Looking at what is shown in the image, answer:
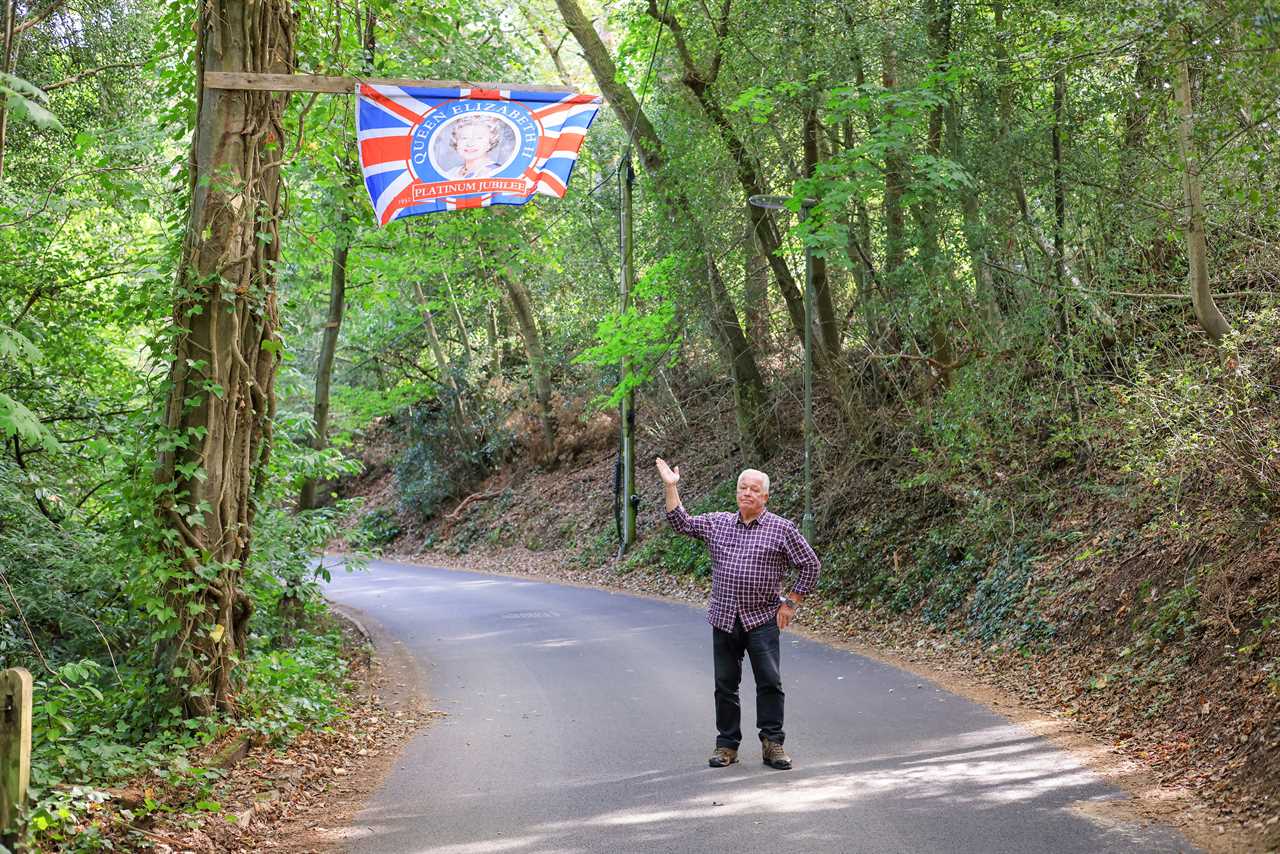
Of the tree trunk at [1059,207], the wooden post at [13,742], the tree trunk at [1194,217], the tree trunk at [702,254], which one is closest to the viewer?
the wooden post at [13,742]

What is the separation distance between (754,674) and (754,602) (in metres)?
0.50

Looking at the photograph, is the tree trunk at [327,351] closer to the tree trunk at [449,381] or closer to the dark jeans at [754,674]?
A: the dark jeans at [754,674]

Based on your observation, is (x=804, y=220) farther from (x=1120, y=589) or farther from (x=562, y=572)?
(x=562, y=572)

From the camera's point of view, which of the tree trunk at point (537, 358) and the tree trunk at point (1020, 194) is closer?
the tree trunk at point (1020, 194)

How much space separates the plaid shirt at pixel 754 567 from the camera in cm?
773

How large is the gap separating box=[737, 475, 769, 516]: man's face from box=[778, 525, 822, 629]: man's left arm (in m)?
0.28

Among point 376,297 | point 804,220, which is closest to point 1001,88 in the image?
point 804,220

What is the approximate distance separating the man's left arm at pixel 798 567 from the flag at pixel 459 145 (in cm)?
346

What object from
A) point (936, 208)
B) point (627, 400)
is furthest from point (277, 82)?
point (627, 400)

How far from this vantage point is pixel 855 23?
16734 millimetres

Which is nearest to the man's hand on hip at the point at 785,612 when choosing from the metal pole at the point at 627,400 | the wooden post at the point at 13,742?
the wooden post at the point at 13,742

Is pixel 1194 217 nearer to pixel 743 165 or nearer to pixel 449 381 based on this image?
pixel 743 165

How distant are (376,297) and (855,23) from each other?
8774 mm

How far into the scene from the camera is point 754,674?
7.76m
